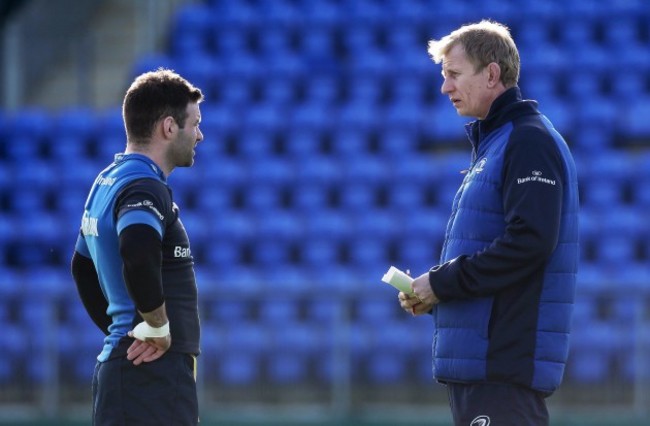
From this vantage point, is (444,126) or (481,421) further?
(444,126)

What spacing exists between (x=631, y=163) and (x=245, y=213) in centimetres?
346

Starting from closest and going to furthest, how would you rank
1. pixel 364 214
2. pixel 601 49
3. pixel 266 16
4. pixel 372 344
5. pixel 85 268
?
pixel 85 268 → pixel 372 344 → pixel 364 214 → pixel 601 49 → pixel 266 16

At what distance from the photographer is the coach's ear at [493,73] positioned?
4.22 metres

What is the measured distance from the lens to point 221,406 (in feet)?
31.3

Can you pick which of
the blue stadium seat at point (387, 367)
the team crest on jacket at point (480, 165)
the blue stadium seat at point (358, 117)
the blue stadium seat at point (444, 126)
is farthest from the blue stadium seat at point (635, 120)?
the team crest on jacket at point (480, 165)

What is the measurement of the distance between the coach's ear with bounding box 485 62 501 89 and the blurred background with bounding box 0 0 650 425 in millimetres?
Answer: 4893

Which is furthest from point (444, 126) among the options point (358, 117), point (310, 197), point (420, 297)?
point (420, 297)

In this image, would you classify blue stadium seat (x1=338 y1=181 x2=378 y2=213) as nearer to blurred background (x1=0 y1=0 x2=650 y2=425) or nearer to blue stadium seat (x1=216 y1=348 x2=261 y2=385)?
blurred background (x1=0 y1=0 x2=650 y2=425)

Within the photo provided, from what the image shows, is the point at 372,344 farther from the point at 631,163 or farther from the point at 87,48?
the point at 87,48

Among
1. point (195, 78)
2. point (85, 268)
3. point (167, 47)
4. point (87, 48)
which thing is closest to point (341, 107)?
point (195, 78)

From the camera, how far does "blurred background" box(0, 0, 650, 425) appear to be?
930 cm

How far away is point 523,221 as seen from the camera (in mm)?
4008

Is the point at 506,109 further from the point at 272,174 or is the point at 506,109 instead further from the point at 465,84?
the point at 272,174

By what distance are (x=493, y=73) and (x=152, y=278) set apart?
1.31 meters
